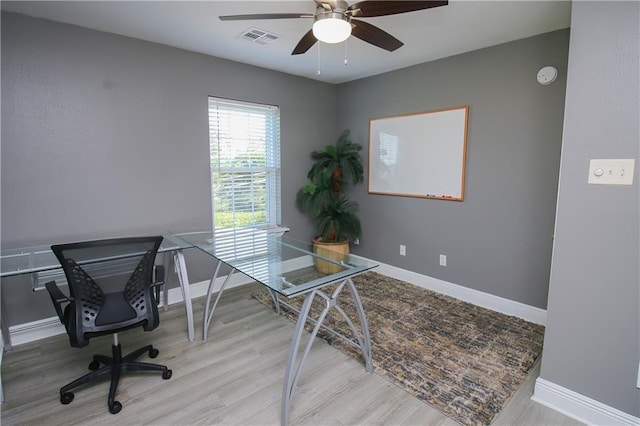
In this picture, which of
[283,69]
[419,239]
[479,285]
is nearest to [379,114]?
[283,69]

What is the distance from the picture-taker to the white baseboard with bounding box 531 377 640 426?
1672mm

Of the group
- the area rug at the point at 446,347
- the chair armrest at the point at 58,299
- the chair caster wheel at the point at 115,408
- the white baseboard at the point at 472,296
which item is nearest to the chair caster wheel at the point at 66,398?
the chair caster wheel at the point at 115,408

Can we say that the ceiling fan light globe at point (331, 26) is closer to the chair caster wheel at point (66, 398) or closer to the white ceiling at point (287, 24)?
the white ceiling at point (287, 24)

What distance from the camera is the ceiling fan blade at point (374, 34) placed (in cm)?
194

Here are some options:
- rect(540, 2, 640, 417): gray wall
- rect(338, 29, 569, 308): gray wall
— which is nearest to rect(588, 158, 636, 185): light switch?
rect(540, 2, 640, 417): gray wall

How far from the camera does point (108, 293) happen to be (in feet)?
6.47

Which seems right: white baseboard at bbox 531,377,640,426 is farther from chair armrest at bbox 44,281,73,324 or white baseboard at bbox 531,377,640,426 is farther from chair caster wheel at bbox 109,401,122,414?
chair armrest at bbox 44,281,73,324

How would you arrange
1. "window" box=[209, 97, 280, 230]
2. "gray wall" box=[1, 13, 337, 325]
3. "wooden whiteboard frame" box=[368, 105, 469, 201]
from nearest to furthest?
"gray wall" box=[1, 13, 337, 325] → "wooden whiteboard frame" box=[368, 105, 469, 201] → "window" box=[209, 97, 280, 230]

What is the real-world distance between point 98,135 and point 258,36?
158 centimetres

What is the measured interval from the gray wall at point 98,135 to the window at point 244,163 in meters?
0.13

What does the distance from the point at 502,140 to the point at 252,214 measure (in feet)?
8.89

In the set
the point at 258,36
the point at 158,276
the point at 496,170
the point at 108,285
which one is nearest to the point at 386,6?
the point at 258,36

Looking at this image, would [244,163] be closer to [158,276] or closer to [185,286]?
[185,286]

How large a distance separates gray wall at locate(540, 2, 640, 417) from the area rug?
1.57 feet
